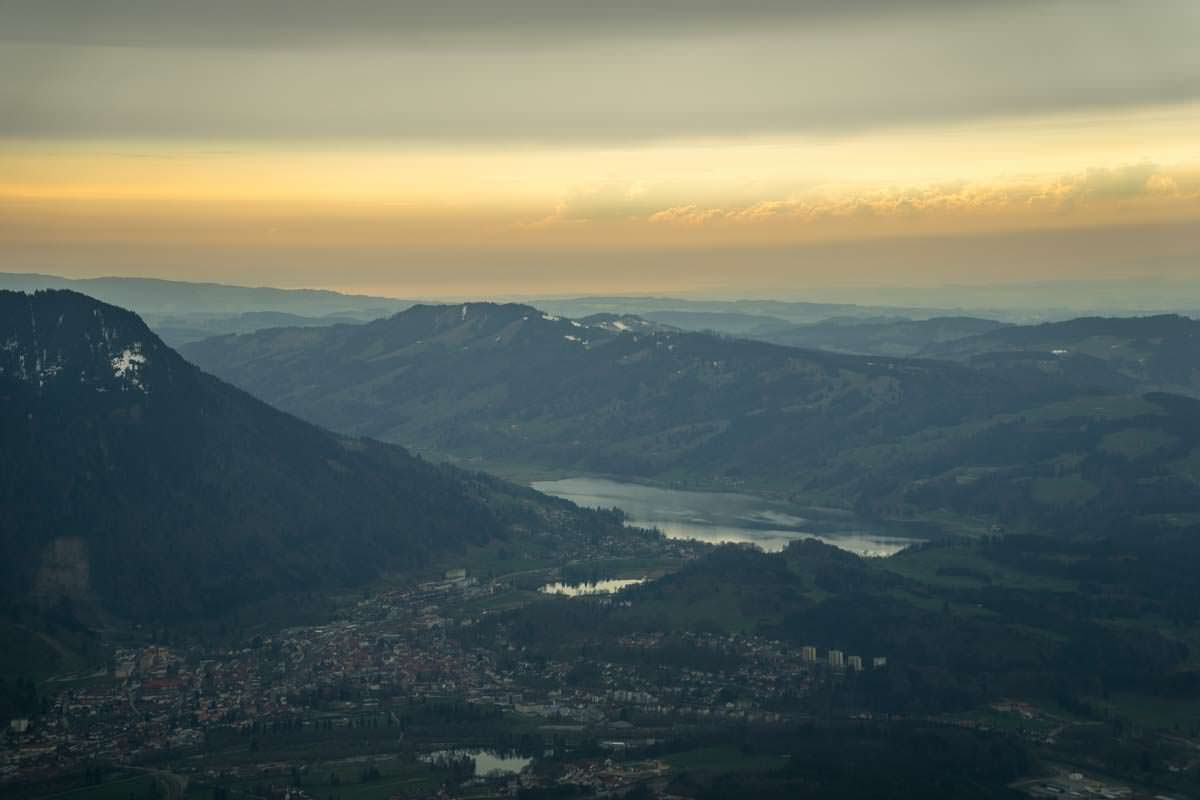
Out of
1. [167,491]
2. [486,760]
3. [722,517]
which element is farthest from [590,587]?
[486,760]

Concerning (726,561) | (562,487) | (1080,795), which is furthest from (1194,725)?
(562,487)

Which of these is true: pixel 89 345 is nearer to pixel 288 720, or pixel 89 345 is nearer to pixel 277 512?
pixel 277 512

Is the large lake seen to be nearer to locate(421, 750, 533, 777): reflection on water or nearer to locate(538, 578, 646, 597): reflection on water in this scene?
locate(538, 578, 646, 597): reflection on water

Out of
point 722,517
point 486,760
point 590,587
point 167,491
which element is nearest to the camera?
point 486,760

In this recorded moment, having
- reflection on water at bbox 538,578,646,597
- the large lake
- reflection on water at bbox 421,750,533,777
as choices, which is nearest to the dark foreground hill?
the large lake

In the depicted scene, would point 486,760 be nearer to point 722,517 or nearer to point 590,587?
point 590,587

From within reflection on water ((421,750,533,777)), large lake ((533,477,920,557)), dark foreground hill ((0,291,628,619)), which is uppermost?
dark foreground hill ((0,291,628,619))

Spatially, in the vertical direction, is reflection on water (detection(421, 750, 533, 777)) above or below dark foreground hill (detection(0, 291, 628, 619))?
below

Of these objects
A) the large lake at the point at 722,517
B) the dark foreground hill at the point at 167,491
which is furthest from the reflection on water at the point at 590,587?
the large lake at the point at 722,517
